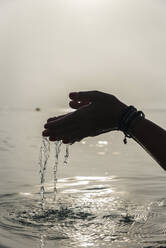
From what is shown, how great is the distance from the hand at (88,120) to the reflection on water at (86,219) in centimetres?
422

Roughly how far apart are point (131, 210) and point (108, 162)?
40.4ft

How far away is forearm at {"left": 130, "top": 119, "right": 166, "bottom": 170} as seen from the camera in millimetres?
2213

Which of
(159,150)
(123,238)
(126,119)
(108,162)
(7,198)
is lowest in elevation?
(108,162)

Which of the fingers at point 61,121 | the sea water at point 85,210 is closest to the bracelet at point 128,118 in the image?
the fingers at point 61,121

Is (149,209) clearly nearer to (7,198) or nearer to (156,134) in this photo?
(7,198)

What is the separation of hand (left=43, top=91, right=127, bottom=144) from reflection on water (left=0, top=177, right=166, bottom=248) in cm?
422

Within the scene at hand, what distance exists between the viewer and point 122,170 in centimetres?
1780

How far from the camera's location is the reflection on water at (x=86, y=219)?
6.47m

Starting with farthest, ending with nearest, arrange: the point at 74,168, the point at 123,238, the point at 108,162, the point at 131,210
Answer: the point at 108,162
the point at 74,168
the point at 131,210
the point at 123,238

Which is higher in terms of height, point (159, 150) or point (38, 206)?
point (159, 150)

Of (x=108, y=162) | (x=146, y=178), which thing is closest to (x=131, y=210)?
(x=146, y=178)

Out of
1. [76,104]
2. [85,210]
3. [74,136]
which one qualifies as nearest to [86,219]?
[85,210]

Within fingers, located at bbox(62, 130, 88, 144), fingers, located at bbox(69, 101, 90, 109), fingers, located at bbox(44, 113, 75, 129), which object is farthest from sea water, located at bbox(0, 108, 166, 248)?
fingers, located at bbox(44, 113, 75, 129)

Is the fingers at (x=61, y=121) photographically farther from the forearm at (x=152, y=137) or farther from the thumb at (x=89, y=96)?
the forearm at (x=152, y=137)
